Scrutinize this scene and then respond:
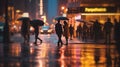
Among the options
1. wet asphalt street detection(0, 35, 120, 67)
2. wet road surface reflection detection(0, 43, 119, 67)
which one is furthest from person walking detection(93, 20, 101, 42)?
wet road surface reflection detection(0, 43, 119, 67)

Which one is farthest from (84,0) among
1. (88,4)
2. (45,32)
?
(45,32)

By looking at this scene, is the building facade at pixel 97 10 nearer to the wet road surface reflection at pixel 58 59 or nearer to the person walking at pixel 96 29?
the person walking at pixel 96 29

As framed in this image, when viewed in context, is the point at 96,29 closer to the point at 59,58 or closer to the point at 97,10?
the point at 97,10

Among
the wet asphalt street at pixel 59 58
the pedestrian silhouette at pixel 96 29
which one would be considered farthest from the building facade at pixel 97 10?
the wet asphalt street at pixel 59 58

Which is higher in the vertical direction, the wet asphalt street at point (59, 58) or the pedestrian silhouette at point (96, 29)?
the wet asphalt street at point (59, 58)

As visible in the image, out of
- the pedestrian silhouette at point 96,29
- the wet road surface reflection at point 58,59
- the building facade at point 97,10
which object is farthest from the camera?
the building facade at point 97,10

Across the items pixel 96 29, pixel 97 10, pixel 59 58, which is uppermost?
pixel 59 58

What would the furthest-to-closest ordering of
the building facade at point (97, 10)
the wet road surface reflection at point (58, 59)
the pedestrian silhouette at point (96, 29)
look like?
the building facade at point (97, 10), the pedestrian silhouette at point (96, 29), the wet road surface reflection at point (58, 59)

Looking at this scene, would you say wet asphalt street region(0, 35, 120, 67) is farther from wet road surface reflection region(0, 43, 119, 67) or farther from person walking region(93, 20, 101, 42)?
person walking region(93, 20, 101, 42)

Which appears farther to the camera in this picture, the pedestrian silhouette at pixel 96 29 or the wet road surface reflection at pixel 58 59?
the pedestrian silhouette at pixel 96 29

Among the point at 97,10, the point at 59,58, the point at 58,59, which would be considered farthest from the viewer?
the point at 97,10

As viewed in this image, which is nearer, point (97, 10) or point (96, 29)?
point (96, 29)

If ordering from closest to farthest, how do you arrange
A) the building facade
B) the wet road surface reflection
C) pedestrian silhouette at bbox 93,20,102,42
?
the wet road surface reflection
pedestrian silhouette at bbox 93,20,102,42
the building facade

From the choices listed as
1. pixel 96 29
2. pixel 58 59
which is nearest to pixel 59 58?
pixel 58 59
